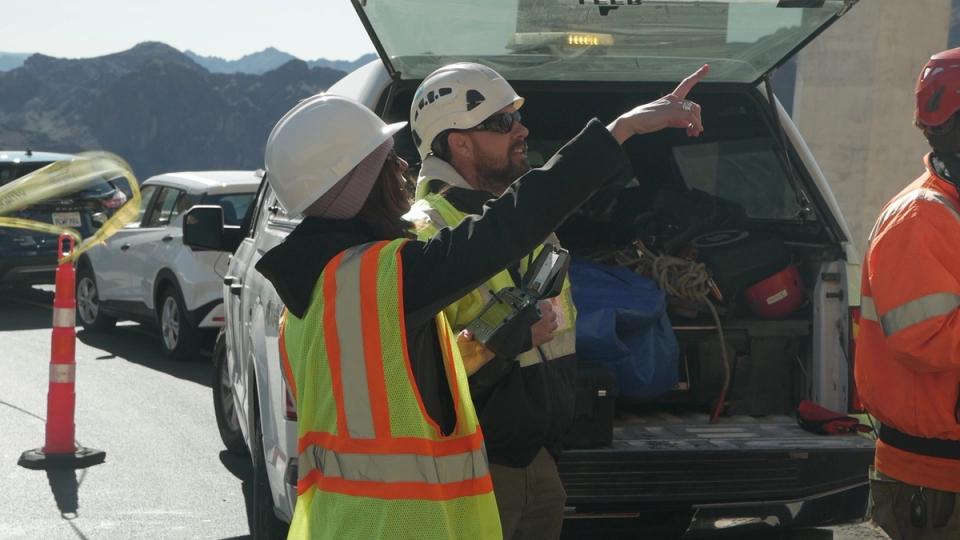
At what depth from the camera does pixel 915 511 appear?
12.8ft

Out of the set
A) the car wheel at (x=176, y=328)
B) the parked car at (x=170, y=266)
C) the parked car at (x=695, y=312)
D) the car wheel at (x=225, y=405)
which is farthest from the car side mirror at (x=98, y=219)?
the parked car at (x=695, y=312)

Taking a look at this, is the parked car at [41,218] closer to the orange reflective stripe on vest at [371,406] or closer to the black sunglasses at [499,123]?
the black sunglasses at [499,123]

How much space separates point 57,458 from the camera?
331 inches

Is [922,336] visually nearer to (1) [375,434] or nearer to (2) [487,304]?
(2) [487,304]

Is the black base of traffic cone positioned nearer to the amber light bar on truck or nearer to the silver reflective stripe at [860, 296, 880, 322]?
the amber light bar on truck

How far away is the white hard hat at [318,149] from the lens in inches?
120

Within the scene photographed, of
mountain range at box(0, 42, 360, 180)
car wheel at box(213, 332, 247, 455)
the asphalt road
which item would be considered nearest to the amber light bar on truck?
the asphalt road

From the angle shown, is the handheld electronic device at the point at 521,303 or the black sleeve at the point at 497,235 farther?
the handheld electronic device at the point at 521,303

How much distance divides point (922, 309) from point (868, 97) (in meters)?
22.0

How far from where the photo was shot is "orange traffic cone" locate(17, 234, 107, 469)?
331 inches

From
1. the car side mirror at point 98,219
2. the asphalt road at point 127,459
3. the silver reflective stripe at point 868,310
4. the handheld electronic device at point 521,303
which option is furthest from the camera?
the car side mirror at point 98,219

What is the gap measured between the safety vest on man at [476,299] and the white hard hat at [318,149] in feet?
1.97

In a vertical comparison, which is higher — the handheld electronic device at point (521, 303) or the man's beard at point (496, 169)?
the man's beard at point (496, 169)

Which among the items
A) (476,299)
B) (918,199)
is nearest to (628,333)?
(918,199)
